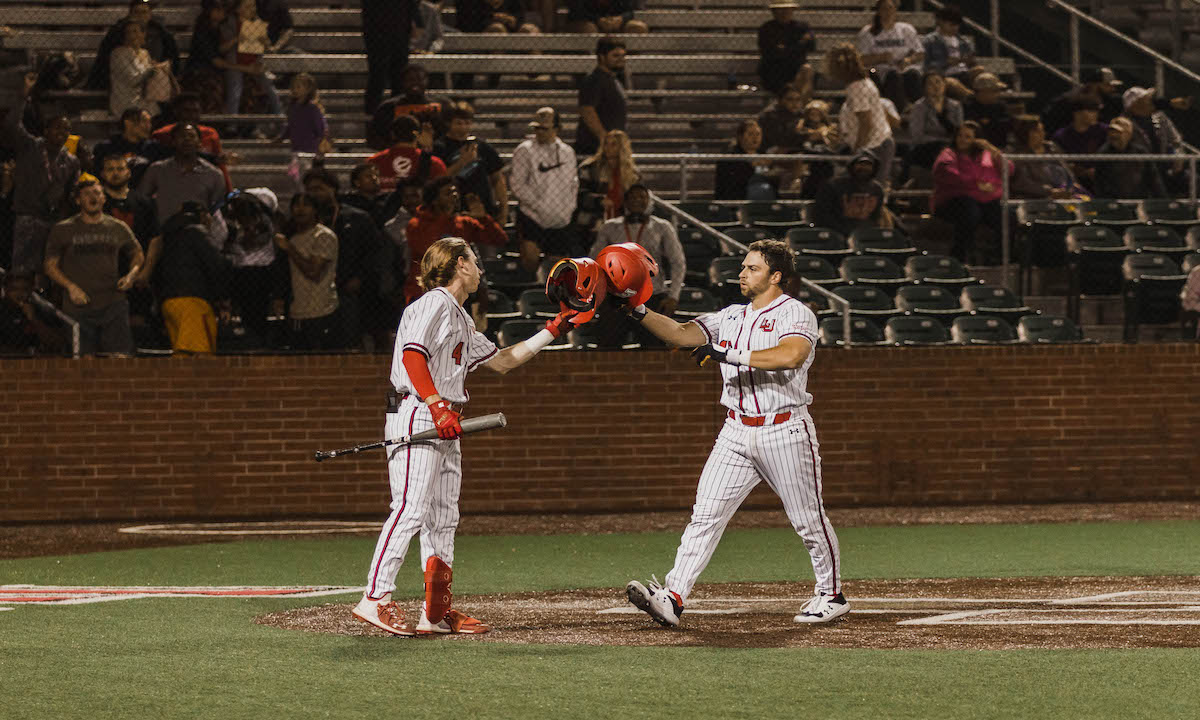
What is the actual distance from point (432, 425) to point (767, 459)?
169cm

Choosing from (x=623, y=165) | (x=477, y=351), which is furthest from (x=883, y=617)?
(x=623, y=165)

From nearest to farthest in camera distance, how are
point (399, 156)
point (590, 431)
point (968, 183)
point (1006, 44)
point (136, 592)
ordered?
point (136, 592) < point (590, 431) < point (399, 156) < point (968, 183) < point (1006, 44)

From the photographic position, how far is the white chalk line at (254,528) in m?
14.4

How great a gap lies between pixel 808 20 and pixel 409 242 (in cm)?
928

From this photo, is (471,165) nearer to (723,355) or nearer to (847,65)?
(847,65)

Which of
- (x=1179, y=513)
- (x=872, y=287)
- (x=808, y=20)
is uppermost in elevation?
(x=808, y=20)

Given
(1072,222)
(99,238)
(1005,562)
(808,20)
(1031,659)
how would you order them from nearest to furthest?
(1031,659)
(1005,562)
(99,238)
(1072,222)
(808,20)

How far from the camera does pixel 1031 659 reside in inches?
294

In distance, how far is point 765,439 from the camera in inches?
350

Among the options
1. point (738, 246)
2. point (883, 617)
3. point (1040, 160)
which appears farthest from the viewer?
point (1040, 160)

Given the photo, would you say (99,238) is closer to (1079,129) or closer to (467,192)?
(467,192)

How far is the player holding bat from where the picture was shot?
835 cm

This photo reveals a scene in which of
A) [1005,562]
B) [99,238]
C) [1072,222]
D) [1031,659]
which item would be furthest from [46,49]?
[1031,659]

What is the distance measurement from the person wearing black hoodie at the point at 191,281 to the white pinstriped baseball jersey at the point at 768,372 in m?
6.89
